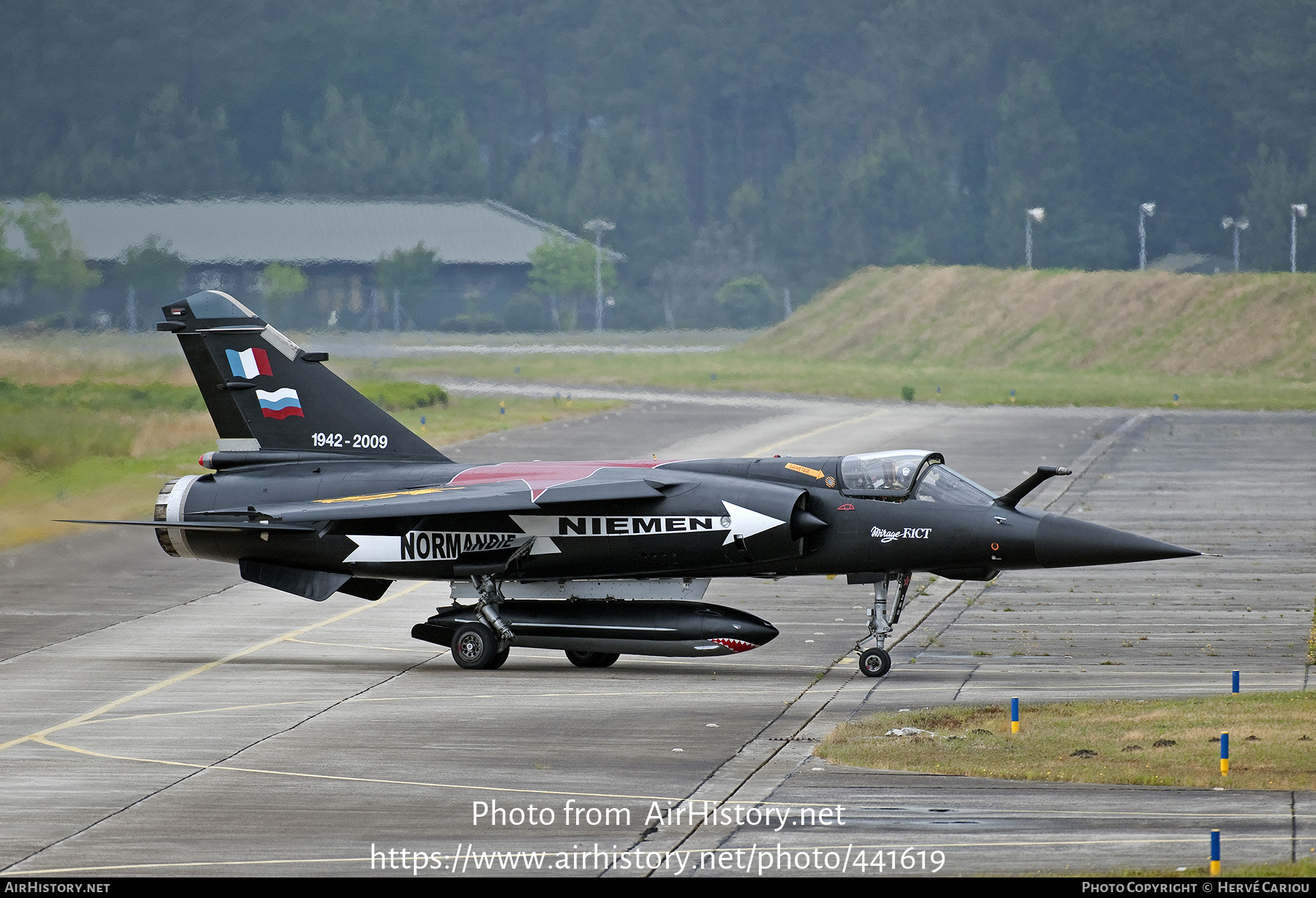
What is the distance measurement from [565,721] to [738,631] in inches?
124

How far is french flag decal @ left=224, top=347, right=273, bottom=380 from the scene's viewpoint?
23.1m

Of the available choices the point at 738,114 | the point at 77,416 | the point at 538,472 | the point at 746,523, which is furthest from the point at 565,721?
the point at 738,114

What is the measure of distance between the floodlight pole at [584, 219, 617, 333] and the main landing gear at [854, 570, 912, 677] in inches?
3248

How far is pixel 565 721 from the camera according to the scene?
59.4 feet

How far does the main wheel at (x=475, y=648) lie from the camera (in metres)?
21.3

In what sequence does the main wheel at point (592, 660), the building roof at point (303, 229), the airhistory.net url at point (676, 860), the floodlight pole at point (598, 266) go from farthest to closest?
the floodlight pole at point (598, 266), the building roof at point (303, 229), the main wheel at point (592, 660), the airhistory.net url at point (676, 860)

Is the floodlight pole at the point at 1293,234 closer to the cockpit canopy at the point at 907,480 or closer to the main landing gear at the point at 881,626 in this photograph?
the cockpit canopy at the point at 907,480

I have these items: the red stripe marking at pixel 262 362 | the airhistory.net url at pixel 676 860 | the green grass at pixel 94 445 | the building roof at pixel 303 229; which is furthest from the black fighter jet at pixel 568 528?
the building roof at pixel 303 229

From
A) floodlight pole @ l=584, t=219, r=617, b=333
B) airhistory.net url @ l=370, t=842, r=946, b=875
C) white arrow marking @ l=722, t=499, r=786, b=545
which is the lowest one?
airhistory.net url @ l=370, t=842, r=946, b=875

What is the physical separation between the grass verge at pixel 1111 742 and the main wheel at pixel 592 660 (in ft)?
15.5

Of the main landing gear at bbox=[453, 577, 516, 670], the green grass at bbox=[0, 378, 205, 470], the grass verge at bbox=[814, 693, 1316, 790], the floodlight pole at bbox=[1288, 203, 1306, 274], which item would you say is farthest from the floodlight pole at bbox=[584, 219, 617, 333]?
the grass verge at bbox=[814, 693, 1316, 790]

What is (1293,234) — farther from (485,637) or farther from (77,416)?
(485,637)

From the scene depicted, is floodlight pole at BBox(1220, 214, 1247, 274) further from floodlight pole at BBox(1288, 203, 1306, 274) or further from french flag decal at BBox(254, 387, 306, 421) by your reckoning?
french flag decal at BBox(254, 387, 306, 421)

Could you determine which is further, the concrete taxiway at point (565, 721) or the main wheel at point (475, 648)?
the main wheel at point (475, 648)
